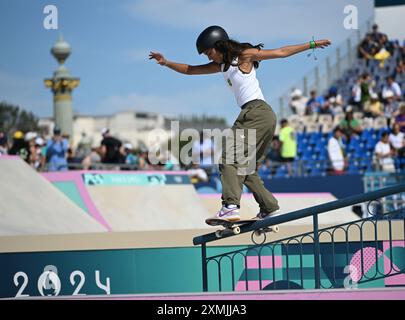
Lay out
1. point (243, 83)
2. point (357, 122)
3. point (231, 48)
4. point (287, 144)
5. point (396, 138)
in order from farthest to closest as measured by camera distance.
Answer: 1. point (357, 122)
2. point (287, 144)
3. point (396, 138)
4. point (243, 83)
5. point (231, 48)

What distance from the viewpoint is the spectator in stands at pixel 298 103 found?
2780 centimetres

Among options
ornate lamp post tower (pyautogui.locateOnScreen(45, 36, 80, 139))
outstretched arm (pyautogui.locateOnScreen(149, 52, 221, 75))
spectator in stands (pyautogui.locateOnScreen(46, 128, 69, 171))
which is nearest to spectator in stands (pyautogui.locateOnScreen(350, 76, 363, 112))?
ornate lamp post tower (pyautogui.locateOnScreen(45, 36, 80, 139))

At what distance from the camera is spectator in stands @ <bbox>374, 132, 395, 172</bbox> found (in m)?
20.9

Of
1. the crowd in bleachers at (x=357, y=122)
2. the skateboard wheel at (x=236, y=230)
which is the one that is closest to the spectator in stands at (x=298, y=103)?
the crowd in bleachers at (x=357, y=122)

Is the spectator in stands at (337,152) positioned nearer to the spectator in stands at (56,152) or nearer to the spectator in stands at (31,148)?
the spectator in stands at (56,152)

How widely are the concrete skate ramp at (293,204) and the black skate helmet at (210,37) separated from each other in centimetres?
941

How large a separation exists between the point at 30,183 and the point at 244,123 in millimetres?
7652

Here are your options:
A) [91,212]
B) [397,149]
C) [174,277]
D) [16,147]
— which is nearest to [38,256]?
[174,277]

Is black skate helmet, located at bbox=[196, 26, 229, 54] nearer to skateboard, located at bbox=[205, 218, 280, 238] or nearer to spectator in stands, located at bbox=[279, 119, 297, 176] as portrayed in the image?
skateboard, located at bbox=[205, 218, 280, 238]

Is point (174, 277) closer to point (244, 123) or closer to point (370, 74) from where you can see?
point (244, 123)

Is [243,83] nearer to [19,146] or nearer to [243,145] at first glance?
[243,145]

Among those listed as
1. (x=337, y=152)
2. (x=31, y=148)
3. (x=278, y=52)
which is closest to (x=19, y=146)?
(x=31, y=148)

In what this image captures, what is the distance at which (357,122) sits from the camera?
926 inches

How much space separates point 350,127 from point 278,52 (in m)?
15.1
